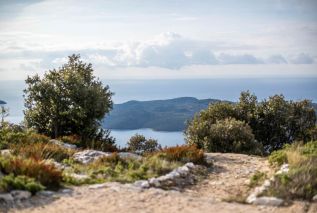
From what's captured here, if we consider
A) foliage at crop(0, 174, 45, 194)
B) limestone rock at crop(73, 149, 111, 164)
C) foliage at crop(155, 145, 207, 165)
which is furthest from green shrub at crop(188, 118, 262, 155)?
foliage at crop(0, 174, 45, 194)

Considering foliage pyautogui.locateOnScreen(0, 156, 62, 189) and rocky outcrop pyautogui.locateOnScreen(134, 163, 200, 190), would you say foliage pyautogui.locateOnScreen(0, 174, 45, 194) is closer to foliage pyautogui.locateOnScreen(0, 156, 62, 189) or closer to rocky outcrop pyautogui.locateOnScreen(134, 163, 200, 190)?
foliage pyautogui.locateOnScreen(0, 156, 62, 189)

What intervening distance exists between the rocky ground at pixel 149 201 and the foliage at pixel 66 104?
622 inches

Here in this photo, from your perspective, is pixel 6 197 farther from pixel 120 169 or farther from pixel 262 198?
pixel 262 198

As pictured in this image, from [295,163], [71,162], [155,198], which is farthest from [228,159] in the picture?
[155,198]

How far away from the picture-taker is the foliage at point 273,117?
32.1m

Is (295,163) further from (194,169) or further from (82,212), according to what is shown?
(82,212)

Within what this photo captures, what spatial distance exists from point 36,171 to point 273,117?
22564 mm

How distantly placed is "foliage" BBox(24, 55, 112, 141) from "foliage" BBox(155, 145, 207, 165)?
1175 cm

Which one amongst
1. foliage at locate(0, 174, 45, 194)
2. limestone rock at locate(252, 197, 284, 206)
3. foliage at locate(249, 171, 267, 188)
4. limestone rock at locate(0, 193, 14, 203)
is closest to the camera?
limestone rock at locate(0, 193, 14, 203)

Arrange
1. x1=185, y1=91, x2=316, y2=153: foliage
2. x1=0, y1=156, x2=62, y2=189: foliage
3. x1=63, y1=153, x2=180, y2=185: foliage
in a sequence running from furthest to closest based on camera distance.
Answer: x1=185, y1=91, x2=316, y2=153: foliage, x1=63, y1=153, x2=180, y2=185: foliage, x1=0, y1=156, x2=62, y2=189: foliage

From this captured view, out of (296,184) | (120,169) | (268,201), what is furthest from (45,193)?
(296,184)

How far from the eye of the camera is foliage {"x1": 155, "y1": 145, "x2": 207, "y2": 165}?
706 inches

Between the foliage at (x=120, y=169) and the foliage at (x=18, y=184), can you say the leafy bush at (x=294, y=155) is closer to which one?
the foliage at (x=120, y=169)

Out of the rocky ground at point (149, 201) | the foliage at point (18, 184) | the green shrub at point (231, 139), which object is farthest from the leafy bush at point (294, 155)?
the foliage at point (18, 184)
